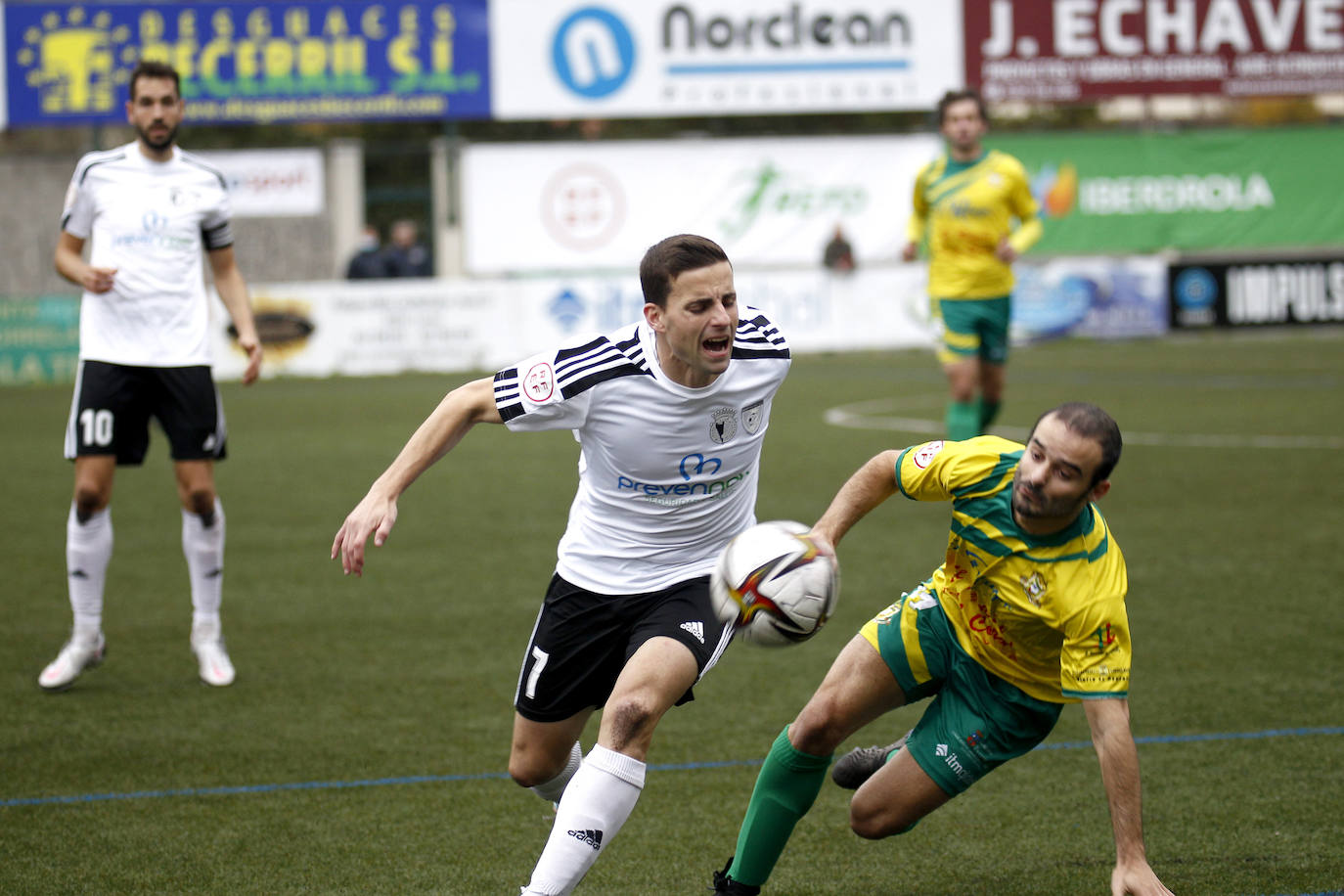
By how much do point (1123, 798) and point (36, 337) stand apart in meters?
20.5

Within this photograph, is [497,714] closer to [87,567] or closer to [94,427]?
[87,567]

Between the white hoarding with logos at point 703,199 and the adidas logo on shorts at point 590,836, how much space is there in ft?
73.9

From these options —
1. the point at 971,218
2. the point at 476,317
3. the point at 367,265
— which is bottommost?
the point at 476,317

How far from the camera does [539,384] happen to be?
3896 mm

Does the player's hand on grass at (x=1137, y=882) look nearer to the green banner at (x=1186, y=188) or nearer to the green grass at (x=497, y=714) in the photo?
the green grass at (x=497, y=714)

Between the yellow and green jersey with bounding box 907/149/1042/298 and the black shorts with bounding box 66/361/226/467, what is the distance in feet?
17.1

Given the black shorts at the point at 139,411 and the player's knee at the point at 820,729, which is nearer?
the player's knee at the point at 820,729

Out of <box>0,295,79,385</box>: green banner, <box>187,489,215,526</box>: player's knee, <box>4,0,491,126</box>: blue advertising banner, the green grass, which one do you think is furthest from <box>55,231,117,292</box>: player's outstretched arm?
<box>4,0,491,126</box>: blue advertising banner

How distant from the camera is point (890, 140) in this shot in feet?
84.9

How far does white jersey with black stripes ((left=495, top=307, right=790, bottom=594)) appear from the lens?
3943 mm

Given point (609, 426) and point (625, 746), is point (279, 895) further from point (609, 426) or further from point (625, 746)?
point (609, 426)

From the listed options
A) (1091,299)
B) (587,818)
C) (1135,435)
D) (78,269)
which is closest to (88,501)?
(78,269)

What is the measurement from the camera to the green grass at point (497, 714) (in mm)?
4301

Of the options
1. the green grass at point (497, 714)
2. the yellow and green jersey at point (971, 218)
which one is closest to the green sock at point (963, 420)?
the green grass at point (497, 714)
